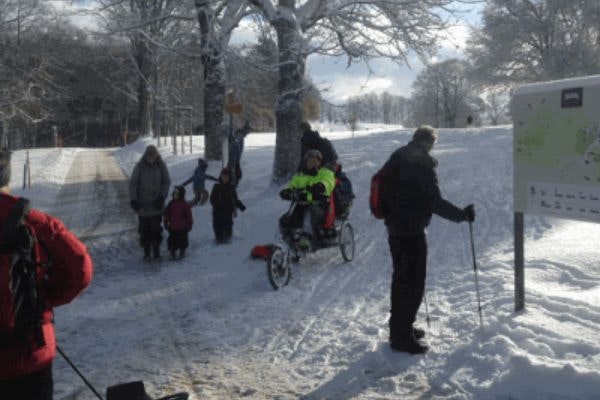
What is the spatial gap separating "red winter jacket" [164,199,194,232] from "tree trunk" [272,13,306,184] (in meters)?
5.56

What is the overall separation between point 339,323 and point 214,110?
50.9ft

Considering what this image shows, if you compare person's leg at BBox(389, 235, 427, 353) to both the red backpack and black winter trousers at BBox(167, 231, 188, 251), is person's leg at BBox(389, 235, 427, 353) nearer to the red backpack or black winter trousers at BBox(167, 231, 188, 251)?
the red backpack

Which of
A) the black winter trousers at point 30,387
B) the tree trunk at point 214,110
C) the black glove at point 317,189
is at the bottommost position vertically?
the black winter trousers at point 30,387

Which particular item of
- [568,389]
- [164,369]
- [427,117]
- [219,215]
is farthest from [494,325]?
[427,117]

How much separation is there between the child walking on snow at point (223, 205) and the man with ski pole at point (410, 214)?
5.75 metres

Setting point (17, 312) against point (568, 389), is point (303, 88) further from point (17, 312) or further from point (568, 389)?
point (17, 312)

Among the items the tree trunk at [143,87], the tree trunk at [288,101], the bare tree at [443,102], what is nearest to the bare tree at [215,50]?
the tree trunk at [288,101]

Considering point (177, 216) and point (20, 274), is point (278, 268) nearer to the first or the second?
point (177, 216)

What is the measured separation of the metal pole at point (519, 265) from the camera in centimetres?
604

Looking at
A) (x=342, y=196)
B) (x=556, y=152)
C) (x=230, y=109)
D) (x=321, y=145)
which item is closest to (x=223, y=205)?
(x=321, y=145)

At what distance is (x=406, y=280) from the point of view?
5594 millimetres

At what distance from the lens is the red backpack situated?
18.2ft

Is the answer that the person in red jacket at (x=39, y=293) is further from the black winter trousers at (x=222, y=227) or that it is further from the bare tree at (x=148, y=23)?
the bare tree at (x=148, y=23)

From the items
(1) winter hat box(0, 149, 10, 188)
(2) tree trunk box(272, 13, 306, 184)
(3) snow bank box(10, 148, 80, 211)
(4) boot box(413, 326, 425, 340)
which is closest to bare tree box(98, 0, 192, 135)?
(2) tree trunk box(272, 13, 306, 184)
